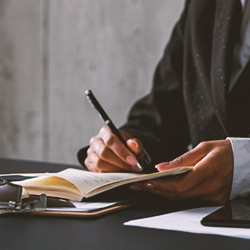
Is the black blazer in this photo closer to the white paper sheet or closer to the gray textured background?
the white paper sheet

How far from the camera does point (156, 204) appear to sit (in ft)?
2.02

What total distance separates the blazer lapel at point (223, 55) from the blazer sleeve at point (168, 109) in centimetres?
19

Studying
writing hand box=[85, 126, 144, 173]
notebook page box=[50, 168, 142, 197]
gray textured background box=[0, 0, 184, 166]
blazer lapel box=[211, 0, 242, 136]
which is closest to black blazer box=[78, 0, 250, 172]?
blazer lapel box=[211, 0, 242, 136]

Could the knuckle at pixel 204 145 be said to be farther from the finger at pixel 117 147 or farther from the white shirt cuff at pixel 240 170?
the finger at pixel 117 147

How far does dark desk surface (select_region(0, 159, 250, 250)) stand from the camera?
1.37 feet

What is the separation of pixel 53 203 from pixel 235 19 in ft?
2.50

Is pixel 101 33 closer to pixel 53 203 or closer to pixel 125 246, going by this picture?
pixel 53 203

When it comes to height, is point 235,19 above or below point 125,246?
above

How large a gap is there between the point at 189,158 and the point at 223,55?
1.70 feet

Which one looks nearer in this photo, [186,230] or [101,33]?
[186,230]

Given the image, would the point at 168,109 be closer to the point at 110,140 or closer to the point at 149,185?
the point at 110,140

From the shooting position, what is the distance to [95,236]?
1.49ft

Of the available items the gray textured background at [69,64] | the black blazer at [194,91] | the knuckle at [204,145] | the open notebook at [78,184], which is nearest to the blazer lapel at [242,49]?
the black blazer at [194,91]

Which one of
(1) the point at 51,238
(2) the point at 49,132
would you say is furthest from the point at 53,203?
(2) the point at 49,132
